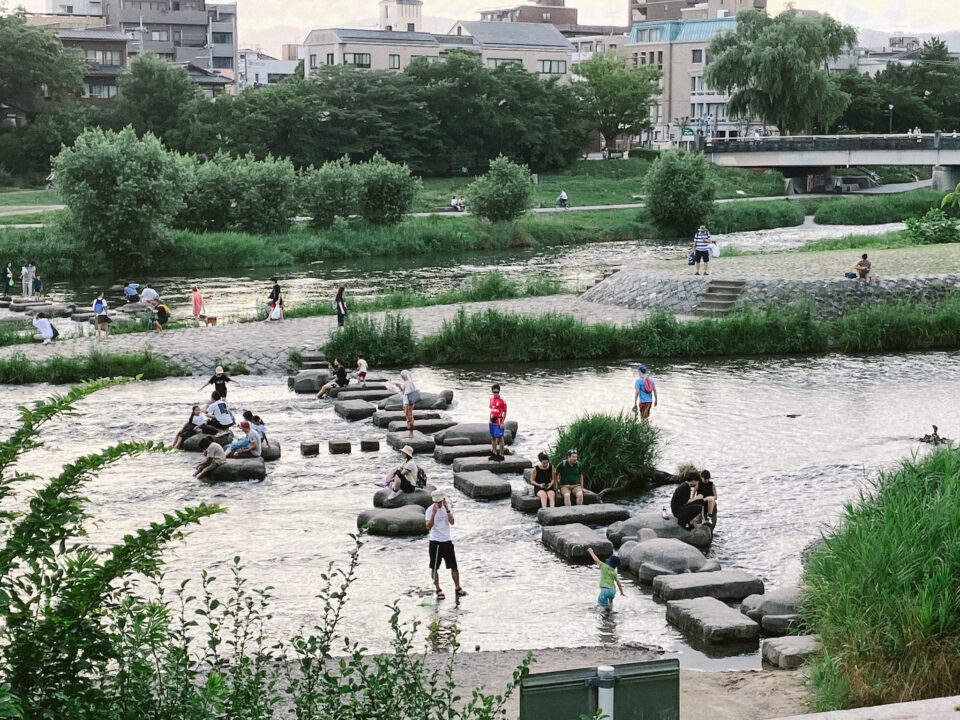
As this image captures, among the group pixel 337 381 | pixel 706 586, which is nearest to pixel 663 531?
pixel 706 586

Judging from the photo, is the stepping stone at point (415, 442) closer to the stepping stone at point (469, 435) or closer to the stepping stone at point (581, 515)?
the stepping stone at point (469, 435)

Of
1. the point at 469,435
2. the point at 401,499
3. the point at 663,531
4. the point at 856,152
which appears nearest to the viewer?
the point at 663,531

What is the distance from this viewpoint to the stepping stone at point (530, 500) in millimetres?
21344

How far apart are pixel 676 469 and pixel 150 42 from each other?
12290cm

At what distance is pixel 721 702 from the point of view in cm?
1344

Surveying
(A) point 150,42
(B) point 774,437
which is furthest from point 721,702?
(A) point 150,42

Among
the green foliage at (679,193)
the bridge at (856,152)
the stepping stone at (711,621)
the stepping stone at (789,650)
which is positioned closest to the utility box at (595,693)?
the stepping stone at (789,650)

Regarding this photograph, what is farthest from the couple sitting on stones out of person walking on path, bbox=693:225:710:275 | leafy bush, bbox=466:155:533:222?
leafy bush, bbox=466:155:533:222

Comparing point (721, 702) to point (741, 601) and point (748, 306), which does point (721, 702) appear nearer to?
point (741, 601)

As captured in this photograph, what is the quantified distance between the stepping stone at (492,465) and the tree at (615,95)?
88.0 m

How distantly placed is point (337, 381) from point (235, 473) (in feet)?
26.8

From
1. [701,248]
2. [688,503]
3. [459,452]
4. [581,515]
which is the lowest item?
[581,515]

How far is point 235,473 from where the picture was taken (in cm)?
2348

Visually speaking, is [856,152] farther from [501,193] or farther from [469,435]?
[469,435]
